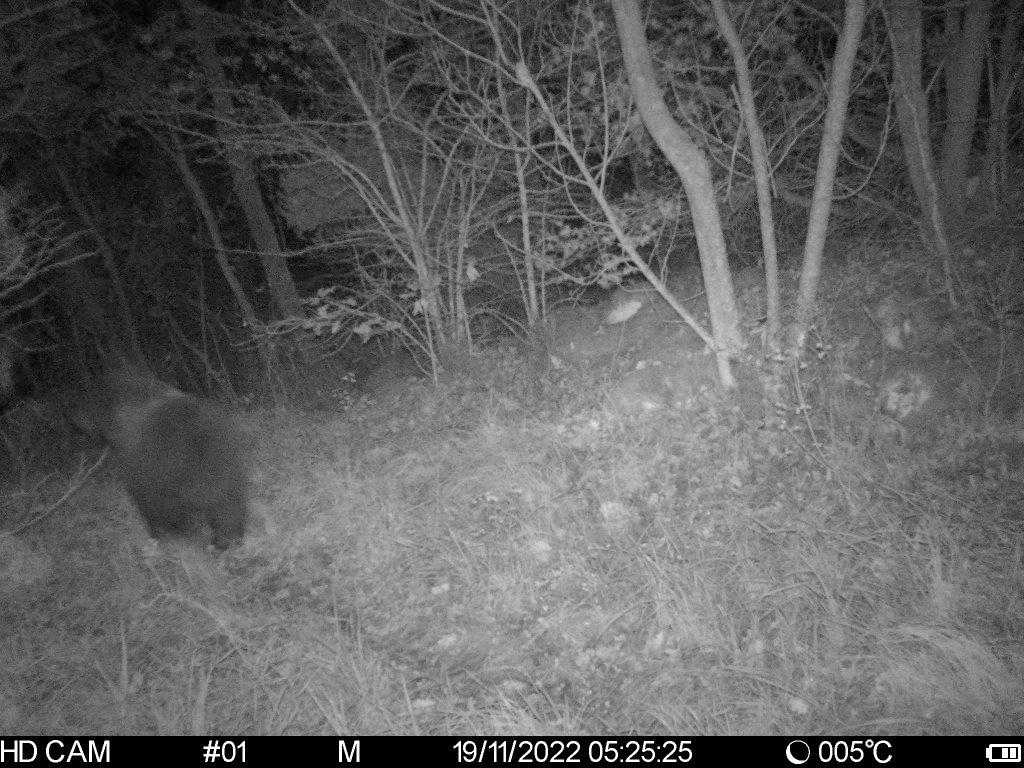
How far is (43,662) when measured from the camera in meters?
3.26

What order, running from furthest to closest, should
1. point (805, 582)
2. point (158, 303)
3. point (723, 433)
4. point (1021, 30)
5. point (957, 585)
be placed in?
1. point (158, 303)
2. point (1021, 30)
3. point (723, 433)
4. point (805, 582)
5. point (957, 585)

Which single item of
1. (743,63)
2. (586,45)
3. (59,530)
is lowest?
(59,530)

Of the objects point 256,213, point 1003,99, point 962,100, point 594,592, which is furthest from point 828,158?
point 256,213

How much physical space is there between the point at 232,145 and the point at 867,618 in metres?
6.85

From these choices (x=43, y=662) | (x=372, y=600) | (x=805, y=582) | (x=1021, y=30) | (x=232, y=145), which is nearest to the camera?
(x=805, y=582)

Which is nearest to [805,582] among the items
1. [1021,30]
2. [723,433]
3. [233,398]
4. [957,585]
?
[957,585]

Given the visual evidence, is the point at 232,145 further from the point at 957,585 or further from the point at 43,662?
the point at 957,585

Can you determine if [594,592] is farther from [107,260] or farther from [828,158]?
[107,260]

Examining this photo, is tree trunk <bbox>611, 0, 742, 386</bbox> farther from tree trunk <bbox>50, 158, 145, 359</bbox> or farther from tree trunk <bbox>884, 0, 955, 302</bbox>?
tree trunk <bbox>50, 158, 145, 359</bbox>

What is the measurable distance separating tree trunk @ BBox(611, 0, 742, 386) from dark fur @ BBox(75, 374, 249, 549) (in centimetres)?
411
